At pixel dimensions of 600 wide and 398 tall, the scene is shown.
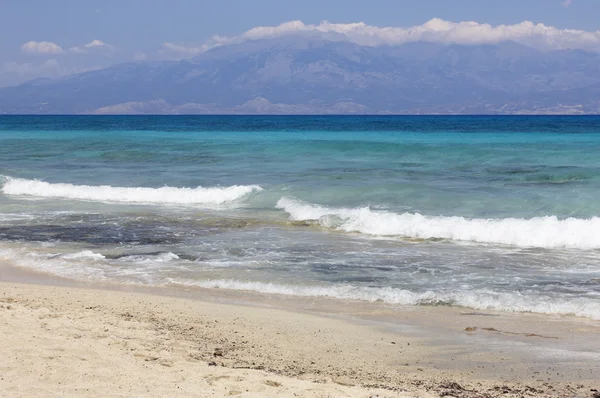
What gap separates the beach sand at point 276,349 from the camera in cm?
639

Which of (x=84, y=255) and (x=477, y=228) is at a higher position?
(x=477, y=228)

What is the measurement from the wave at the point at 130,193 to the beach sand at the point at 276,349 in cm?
1261

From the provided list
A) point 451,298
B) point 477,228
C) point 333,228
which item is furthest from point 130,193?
point 451,298

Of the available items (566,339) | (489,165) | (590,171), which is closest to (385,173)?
(489,165)

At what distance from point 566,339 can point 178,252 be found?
771 centimetres

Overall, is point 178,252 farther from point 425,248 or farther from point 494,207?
point 494,207

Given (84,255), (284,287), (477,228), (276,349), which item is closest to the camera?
(276,349)

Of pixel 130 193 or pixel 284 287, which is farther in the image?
pixel 130 193

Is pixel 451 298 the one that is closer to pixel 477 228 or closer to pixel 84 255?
pixel 477 228

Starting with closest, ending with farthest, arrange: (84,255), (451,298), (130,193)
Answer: (451,298) → (84,255) → (130,193)

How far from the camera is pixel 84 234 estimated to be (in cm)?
1591

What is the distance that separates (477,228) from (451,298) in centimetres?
636

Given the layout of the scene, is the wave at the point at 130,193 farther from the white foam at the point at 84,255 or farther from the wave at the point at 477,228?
the white foam at the point at 84,255

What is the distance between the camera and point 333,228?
683 inches
